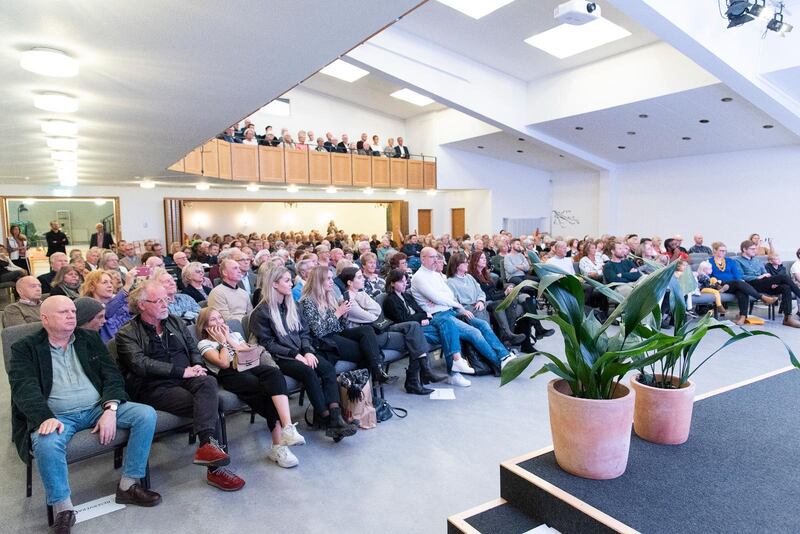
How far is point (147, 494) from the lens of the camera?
249cm

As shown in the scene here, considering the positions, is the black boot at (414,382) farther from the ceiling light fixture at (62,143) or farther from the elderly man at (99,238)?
the elderly man at (99,238)

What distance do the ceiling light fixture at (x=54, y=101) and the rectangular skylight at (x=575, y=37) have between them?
308 inches

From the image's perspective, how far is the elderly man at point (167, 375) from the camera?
266cm

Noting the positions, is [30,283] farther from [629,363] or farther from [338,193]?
[338,193]

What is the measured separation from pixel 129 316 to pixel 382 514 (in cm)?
256

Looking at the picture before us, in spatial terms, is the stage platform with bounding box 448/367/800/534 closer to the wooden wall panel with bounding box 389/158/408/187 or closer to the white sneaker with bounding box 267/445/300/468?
the white sneaker with bounding box 267/445/300/468

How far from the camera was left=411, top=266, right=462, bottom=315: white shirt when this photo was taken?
179 inches

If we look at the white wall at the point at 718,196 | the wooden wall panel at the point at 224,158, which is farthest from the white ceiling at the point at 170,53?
the white wall at the point at 718,196

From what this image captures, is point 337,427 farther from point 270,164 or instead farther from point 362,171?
point 362,171

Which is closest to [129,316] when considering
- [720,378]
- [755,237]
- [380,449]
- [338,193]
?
[380,449]

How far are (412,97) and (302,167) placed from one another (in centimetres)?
422

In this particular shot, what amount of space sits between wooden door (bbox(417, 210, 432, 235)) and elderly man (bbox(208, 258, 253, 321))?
1191cm

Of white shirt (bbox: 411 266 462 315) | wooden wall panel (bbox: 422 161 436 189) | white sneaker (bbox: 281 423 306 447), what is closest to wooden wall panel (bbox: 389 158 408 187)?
wooden wall panel (bbox: 422 161 436 189)

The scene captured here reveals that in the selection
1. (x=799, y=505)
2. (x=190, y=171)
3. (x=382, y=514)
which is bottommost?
(x=382, y=514)
